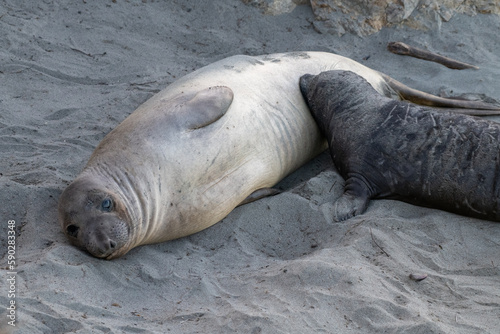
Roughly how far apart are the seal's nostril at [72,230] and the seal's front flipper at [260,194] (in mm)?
1342

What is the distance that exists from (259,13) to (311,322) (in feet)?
16.5

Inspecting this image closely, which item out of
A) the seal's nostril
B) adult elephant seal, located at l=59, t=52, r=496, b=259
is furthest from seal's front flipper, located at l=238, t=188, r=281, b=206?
the seal's nostril

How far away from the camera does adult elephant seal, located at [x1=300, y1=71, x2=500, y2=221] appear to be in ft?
15.2

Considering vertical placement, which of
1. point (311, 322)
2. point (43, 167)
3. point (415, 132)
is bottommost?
point (43, 167)

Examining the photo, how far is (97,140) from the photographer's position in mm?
5406

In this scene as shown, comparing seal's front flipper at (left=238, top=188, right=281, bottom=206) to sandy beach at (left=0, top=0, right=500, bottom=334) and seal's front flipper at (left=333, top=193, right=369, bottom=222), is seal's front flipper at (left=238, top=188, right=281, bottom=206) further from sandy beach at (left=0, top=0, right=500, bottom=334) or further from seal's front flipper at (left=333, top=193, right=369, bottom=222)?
seal's front flipper at (left=333, top=193, right=369, bottom=222)

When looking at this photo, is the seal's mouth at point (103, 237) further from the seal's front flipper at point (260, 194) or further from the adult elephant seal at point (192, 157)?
the seal's front flipper at point (260, 194)

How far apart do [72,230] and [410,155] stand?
102 inches

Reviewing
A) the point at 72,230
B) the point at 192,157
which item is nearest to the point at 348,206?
the point at 192,157

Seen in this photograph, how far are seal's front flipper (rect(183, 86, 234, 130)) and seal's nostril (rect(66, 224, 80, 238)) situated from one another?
3.71ft

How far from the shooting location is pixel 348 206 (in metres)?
4.79

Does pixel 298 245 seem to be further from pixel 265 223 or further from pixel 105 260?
pixel 105 260

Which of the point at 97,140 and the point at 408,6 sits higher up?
the point at 408,6

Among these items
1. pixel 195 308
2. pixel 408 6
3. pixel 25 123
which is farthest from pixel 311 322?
pixel 408 6
